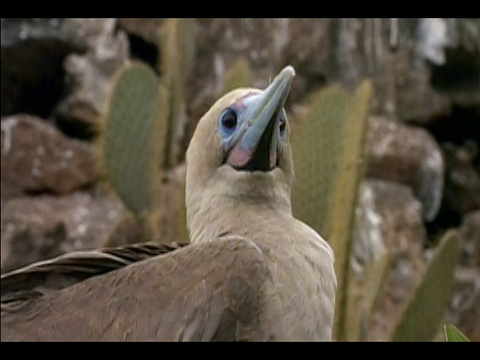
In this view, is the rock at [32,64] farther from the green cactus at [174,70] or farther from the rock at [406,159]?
the green cactus at [174,70]

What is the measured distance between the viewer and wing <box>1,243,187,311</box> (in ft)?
8.88

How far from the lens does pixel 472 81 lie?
11.4 metres

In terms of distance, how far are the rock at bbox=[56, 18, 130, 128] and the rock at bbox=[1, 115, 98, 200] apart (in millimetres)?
311

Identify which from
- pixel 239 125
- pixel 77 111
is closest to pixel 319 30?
pixel 77 111

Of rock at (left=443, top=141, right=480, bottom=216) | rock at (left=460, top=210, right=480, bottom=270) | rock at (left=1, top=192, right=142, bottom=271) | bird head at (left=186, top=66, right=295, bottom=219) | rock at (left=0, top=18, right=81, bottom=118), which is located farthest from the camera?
rock at (left=443, top=141, right=480, bottom=216)

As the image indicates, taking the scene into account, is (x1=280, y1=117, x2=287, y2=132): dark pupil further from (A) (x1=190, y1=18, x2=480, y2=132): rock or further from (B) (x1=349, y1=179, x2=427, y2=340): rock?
(A) (x1=190, y1=18, x2=480, y2=132): rock

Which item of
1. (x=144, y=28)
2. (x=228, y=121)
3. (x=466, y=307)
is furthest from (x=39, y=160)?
(x=228, y=121)

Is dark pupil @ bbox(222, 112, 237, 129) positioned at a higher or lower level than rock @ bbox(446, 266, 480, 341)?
higher

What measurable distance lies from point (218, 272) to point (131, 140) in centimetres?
351

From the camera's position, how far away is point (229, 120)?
115 inches

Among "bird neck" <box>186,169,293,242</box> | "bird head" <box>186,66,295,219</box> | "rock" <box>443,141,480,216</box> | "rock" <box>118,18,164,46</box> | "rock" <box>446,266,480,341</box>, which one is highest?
"rock" <box>118,18,164,46</box>

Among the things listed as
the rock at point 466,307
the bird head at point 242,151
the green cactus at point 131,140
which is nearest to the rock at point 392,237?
the rock at point 466,307

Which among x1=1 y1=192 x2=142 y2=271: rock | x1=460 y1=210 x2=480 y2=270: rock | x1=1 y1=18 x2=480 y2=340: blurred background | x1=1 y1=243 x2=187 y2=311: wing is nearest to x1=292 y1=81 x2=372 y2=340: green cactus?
x1=1 y1=18 x2=480 y2=340: blurred background
